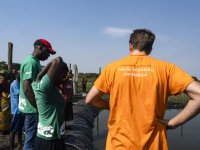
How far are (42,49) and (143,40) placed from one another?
88.4 inches

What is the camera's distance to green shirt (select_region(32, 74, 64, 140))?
13.3 ft

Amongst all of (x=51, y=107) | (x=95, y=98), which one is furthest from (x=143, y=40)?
(x=51, y=107)

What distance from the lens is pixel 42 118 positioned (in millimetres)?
4148

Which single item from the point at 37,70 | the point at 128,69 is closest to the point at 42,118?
the point at 37,70

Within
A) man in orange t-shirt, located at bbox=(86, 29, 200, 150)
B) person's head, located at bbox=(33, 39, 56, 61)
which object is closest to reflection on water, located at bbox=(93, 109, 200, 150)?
person's head, located at bbox=(33, 39, 56, 61)

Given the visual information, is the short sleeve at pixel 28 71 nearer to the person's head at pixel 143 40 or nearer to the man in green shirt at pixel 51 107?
the man in green shirt at pixel 51 107

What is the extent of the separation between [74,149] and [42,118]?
3794 millimetres

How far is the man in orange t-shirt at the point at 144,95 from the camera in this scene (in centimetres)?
303

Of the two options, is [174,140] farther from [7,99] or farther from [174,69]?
[174,69]

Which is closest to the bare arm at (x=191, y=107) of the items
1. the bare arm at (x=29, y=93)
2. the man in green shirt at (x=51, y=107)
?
the man in green shirt at (x=51, y=107)

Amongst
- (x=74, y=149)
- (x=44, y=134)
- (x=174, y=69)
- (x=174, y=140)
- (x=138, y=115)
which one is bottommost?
(x=174, y=140)

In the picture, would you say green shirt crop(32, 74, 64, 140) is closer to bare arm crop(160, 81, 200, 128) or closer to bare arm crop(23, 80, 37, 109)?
bare arm crop(23, 80, 37, 109)

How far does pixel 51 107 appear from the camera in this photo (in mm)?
4102

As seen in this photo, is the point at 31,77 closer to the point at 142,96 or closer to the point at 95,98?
the point at 95,98
